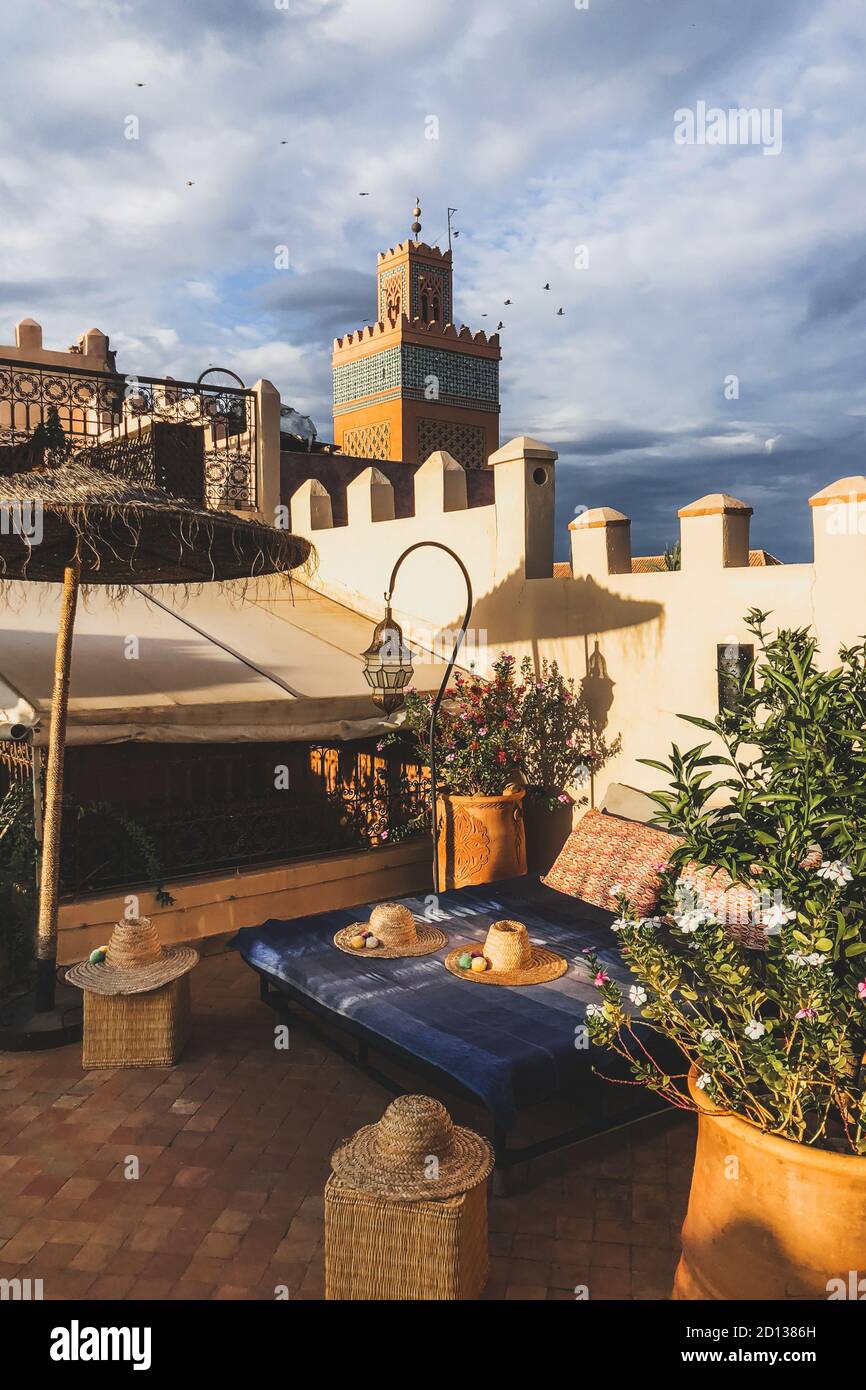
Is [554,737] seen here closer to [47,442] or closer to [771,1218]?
[47,442]

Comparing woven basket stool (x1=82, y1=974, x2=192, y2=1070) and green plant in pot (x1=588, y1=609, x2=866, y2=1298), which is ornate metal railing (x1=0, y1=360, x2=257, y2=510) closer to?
woven basket stool (x1=82, y1=974, x2=192, y2=1070)

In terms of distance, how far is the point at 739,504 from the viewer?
7582mm

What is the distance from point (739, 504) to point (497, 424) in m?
16.7

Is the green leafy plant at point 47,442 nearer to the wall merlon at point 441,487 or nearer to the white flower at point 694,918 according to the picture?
the wall merlon at point 441,487

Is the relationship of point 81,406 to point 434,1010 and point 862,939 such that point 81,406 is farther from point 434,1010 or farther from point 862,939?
point 862,939

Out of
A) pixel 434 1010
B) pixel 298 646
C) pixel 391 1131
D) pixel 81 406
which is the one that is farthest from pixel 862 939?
pixel 81 406

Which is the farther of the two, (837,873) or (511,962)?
(511,962)

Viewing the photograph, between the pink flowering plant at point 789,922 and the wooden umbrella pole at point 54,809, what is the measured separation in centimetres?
415

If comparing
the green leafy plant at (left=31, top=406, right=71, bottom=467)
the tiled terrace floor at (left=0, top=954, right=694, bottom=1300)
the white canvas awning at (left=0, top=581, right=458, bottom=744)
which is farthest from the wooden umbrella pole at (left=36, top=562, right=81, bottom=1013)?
the green leafy plant at (left=31, top=406, right=71, bottom=467)

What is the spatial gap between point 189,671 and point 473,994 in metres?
4.09

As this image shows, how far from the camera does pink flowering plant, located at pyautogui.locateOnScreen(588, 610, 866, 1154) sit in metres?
3.14

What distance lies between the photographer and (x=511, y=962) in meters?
5.70

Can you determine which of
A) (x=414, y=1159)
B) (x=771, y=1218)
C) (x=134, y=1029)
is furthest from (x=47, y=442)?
(x=771, y=1218)

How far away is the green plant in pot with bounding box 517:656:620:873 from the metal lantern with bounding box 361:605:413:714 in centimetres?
192
